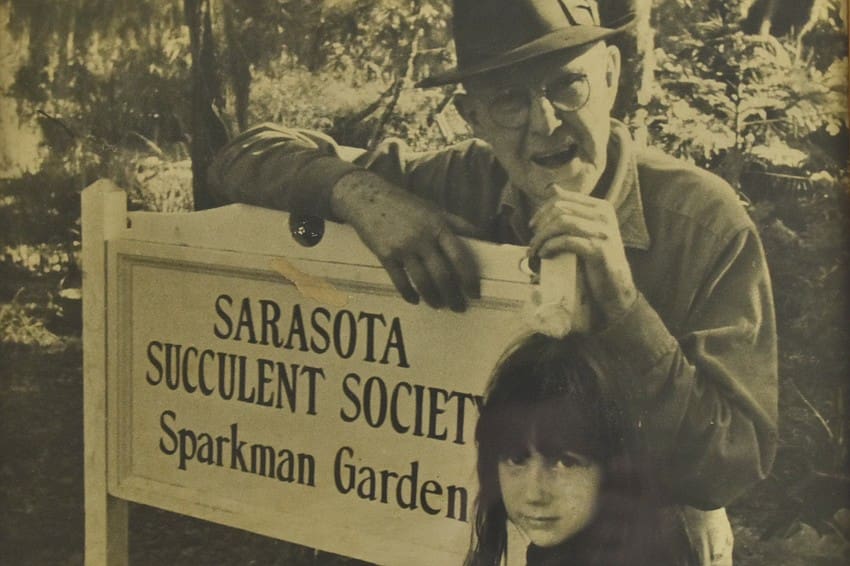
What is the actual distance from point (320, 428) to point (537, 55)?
1.97 ft

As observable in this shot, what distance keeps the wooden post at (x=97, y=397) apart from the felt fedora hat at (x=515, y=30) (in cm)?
58

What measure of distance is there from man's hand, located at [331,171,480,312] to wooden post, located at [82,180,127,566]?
44 cm

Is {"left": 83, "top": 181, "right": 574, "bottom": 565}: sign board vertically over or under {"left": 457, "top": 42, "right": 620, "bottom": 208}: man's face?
under

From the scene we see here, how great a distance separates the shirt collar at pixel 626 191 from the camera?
1312 millimetres

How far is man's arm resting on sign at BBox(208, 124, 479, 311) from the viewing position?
55.0 inches

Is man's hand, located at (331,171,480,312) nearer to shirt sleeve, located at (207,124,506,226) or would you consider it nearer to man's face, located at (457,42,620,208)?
shirt sleeve, located at (207,124,506,226)

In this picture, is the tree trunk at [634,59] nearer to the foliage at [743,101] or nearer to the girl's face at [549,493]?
the foliage at [743,101]

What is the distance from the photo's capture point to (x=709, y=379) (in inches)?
51.0

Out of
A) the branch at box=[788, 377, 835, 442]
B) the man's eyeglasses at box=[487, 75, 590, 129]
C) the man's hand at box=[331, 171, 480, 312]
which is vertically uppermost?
the man's eyeglasses at box=[487, 75, 590, 129]

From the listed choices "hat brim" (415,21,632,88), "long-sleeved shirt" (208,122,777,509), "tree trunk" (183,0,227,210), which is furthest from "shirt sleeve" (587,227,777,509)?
"tree trunk" (183,0,227,210)

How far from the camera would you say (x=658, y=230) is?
4.29ft

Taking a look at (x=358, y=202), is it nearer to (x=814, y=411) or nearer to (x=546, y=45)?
(x=546, y=45)

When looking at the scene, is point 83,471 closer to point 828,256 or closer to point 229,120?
point 229,120

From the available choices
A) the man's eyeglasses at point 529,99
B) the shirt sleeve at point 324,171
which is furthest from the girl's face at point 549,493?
the man's eyeglasses at point 529,99
